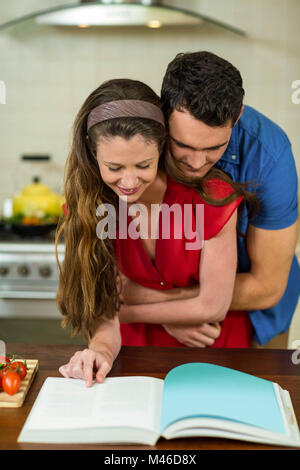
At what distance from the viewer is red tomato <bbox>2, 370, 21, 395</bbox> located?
104cm

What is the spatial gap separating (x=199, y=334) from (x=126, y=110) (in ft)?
2.19

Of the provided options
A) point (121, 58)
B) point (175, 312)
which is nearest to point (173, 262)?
point (175, 312)

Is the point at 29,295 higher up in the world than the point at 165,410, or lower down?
lower down

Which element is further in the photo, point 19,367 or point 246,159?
point 246,159

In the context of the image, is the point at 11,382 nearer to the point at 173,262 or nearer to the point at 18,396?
the point at 18,396

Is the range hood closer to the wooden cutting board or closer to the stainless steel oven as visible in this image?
the stainless steel oven

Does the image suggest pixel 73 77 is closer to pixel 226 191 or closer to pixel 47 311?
pixel 47 311

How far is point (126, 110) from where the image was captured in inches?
44.1

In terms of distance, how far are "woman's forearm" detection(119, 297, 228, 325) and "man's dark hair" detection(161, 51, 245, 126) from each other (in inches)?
19.5

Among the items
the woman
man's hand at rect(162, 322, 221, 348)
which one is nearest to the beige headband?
the woman

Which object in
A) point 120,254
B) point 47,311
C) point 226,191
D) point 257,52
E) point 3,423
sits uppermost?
point 257,52

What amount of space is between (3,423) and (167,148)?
0.67 metres

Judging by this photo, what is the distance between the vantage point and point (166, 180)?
4.58 ft
